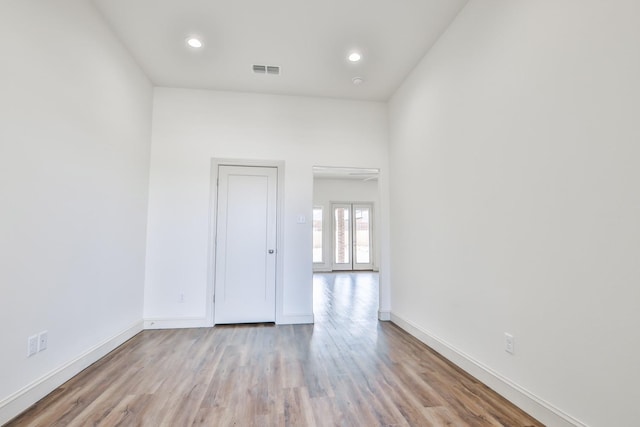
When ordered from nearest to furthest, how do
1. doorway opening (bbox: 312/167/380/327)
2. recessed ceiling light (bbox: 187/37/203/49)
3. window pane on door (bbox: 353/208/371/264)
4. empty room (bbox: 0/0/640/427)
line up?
empty room (bbox: 0/0/640/427), recessed ceiling light (bbox: 187/37/203/49), doorway opening (bbox: 312/167/380/327), window pane on door (bbox: 353/208/371/264)

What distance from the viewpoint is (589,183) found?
1.54m

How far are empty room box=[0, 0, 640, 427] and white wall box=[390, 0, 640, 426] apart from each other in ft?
0.04

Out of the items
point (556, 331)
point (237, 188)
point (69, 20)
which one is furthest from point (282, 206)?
point (556, 331)

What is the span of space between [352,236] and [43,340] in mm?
7948

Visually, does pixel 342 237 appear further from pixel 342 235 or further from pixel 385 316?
pixel 385 316

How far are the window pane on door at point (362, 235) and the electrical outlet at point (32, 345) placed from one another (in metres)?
8.02

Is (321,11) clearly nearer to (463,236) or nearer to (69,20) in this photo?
(69,20)

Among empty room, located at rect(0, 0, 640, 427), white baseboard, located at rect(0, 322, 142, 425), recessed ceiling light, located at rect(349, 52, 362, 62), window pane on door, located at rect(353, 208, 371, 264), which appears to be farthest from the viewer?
window pane on door, located at rect(353, 208, 371, 264)

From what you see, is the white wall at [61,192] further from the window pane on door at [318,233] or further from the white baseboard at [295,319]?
the window pane on door at [318,233]

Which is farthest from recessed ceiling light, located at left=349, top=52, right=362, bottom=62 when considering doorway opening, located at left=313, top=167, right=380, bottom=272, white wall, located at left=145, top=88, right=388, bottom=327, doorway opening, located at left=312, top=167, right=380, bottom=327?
doorway opening, located at left=313, top=167, right=380, bottom=272

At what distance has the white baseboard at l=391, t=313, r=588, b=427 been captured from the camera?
5.56 ft

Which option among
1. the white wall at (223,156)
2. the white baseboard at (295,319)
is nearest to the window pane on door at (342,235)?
the white wall at (223,156)

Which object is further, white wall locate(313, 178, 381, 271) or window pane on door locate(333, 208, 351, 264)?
window pane on door locate(333, 208, 351, 264)

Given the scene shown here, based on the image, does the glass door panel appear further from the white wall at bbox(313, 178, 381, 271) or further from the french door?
the white wall at bbox(313, 178, 381, 271)
